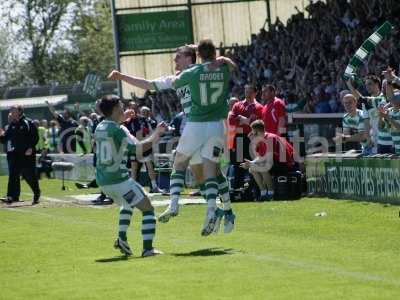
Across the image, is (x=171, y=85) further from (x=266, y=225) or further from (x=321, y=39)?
(x=321, y=39)

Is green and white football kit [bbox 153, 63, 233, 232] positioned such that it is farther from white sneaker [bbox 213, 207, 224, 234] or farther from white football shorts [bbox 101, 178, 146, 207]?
white football shorts [bbox 101, 178, 146, 207]

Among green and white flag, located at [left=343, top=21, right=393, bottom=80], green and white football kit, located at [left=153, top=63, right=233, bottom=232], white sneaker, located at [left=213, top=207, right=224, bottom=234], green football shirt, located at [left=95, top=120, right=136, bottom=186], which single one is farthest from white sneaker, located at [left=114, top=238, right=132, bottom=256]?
green and white flag, located at [left=343, top=21, right=393, bottom=80]

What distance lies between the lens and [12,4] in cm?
8625

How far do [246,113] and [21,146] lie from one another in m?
5.64

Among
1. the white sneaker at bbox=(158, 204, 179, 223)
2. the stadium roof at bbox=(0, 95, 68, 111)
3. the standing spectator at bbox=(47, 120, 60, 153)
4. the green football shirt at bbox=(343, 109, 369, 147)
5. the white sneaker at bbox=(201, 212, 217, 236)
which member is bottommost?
the white sneaker at bbox=(201, 212, 217, 236)

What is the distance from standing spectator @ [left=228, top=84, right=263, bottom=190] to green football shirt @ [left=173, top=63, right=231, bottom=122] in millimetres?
7807

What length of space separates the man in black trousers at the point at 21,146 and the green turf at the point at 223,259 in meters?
6.23

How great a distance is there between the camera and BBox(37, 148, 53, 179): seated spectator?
38.5m

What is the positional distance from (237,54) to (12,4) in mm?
49946

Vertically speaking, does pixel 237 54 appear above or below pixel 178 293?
above

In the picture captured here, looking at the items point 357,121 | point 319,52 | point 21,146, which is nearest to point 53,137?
point 319,52

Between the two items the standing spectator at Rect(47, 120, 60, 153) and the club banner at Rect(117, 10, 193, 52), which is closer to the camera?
the club banner at Rect(117, 10, 193, 52)

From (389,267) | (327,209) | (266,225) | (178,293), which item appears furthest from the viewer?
(327,209)

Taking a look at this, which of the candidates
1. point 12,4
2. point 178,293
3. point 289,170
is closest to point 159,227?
point 289,170
